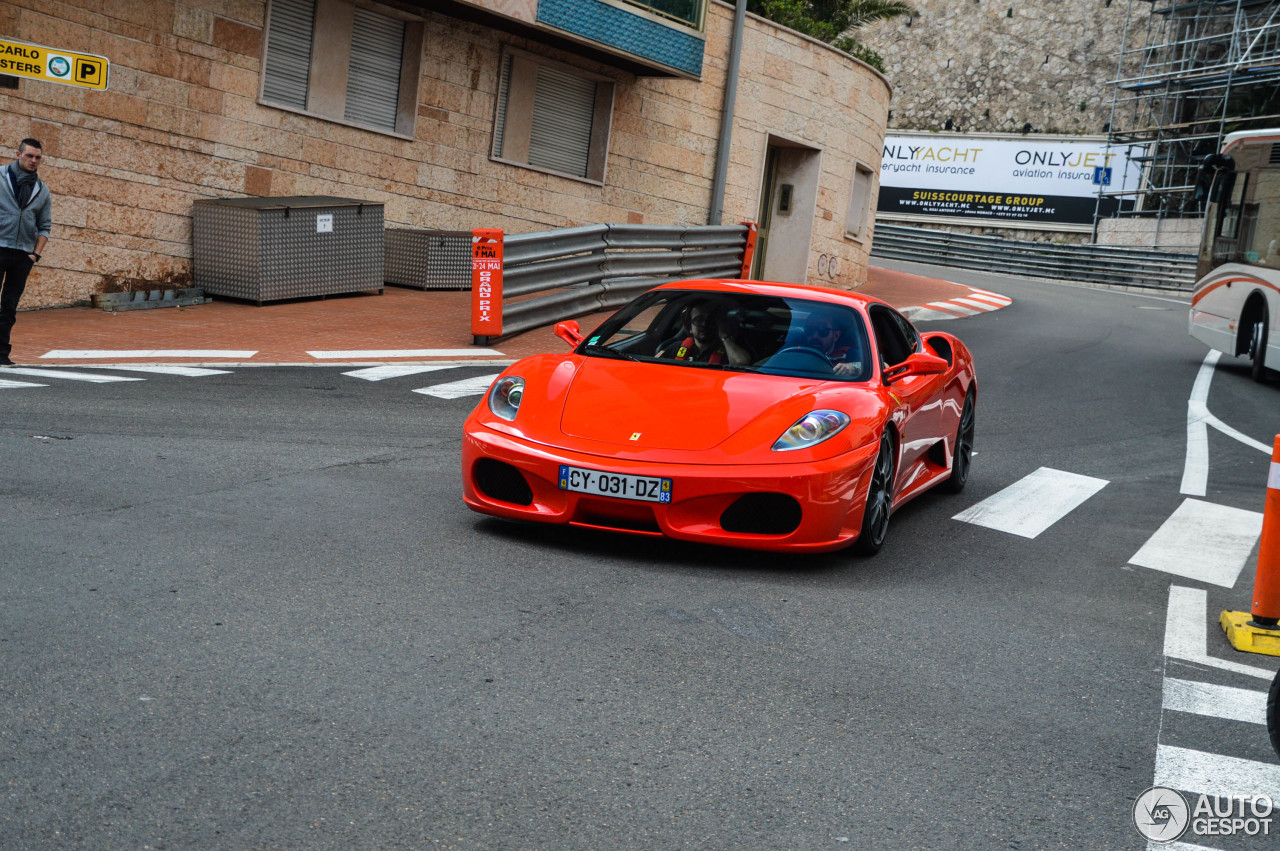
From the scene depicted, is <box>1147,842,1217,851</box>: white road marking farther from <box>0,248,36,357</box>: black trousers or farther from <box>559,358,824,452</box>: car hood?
<box>0,248,36,357</box>: black trousers

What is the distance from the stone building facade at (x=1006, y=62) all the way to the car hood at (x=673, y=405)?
50566 millimetres

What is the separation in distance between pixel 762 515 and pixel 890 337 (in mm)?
1937

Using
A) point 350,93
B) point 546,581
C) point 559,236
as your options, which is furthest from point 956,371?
point 350,93

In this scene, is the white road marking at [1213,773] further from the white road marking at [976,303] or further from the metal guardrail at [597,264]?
the white road marking at [976,303]

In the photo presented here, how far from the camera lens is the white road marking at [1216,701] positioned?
4316 mm

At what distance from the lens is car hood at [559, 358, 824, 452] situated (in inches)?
227

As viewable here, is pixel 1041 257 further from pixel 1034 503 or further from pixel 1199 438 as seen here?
pixel 1034 503

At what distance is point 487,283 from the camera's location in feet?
44.7

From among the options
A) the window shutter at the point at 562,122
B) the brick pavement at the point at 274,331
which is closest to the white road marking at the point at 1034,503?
the brick pavement at the point at 274,331

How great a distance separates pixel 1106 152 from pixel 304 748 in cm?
4634

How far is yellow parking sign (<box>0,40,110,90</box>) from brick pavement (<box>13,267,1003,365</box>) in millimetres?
2347

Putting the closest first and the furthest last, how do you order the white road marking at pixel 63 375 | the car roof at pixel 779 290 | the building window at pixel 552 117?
the car roof at pixel 779 290 → the white road marking at pixel 63 375 → the building window at pixel 552 117

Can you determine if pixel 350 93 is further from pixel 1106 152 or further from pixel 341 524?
pixel 1106 152

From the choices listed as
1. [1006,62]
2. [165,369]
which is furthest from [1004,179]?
Result: [165,369]
